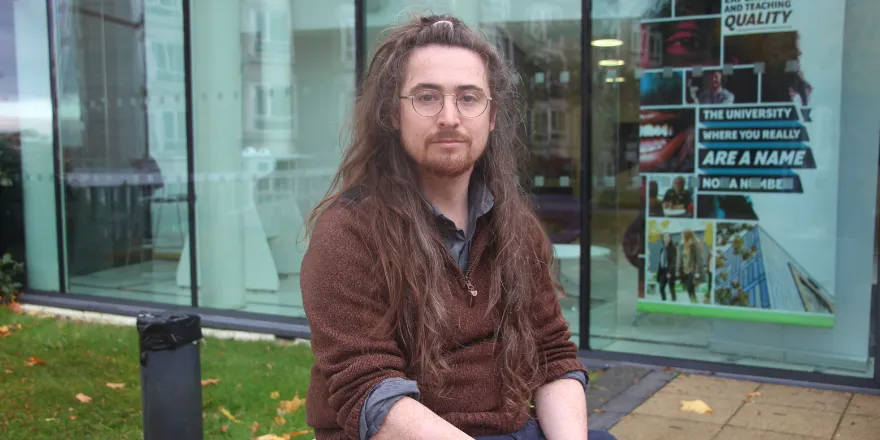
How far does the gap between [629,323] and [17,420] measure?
3.91 metres

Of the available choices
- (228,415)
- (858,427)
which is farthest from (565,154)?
(228,415)

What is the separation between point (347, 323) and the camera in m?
1.99

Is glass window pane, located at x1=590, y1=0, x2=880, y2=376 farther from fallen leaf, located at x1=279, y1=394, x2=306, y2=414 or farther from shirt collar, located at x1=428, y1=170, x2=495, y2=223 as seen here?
shirt collar, located at x1=428, y1=170, x2=495, y2=223

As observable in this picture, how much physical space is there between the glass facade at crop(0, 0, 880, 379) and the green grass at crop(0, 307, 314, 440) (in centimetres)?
92

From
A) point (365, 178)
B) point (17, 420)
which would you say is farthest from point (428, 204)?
point (17, 420)

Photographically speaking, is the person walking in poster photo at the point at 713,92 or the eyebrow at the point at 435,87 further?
the person walking in poster photo at the point at 713,92

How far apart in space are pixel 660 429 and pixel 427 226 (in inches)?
112

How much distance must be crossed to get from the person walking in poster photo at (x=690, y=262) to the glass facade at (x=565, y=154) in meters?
0.01

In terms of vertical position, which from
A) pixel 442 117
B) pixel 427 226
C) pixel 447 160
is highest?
pixel 442 117

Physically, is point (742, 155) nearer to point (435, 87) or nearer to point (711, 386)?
point (711, 386)

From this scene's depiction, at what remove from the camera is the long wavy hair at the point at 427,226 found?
81.4 inches

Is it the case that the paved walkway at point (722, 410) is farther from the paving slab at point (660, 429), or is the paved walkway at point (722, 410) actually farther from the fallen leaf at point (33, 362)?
the fallen leaf at point (33, 362)

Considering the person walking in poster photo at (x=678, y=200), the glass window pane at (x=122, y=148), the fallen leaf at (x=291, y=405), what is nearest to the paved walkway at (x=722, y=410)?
the person walking in poster photo at (x=678, y=200)

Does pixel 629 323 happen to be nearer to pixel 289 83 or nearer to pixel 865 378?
pixel 865 378
